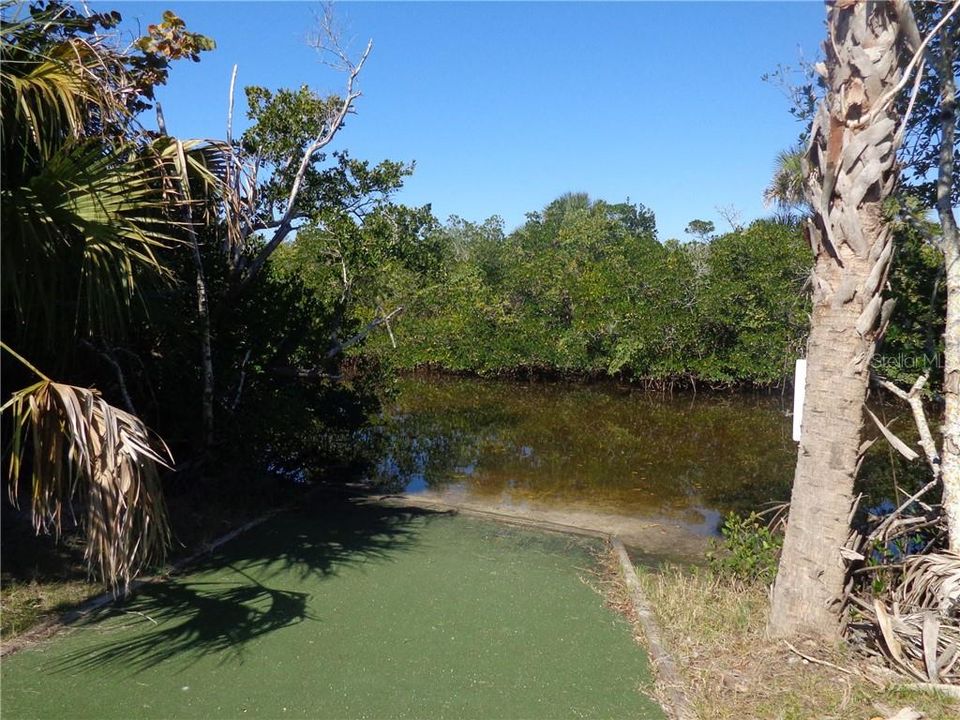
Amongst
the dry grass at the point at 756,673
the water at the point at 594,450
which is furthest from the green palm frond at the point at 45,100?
the water at the point at 594,450

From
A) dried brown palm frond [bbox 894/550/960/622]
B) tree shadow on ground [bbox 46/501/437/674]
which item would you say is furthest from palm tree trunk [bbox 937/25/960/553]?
tree shadow on ground [bbox 46/501/437/674]

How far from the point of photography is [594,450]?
46.6ft

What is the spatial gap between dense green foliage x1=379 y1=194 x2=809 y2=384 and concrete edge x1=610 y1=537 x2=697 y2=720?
12.6 meters

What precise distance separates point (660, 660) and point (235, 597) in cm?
301

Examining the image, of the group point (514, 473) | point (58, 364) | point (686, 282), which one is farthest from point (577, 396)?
point (58, 364)

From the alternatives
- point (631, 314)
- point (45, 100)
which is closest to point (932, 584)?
point (45, 100)

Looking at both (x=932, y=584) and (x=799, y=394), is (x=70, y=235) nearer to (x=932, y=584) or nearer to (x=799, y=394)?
(x=799, y=394)

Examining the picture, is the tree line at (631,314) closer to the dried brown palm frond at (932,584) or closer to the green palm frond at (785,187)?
the green palm frond at (785,187)

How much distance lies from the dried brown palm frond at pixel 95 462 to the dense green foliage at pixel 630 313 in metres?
14.2

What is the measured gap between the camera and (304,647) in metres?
4.91

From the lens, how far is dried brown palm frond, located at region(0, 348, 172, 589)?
3805mm

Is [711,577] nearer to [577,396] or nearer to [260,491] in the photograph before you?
[260,491]

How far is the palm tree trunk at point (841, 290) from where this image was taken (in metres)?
4.64

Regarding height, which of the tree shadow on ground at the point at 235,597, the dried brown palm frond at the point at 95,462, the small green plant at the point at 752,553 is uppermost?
the dried brown palm frond at the point at 95,462
